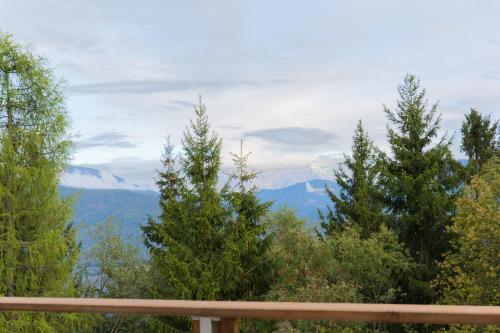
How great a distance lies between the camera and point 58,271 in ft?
48.9

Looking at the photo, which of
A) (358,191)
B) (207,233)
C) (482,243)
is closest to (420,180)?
(358,191)

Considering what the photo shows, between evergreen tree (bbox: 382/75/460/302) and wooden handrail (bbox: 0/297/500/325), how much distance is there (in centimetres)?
1971

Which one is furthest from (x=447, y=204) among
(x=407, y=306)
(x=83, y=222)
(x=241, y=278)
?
(x=407, y=306)

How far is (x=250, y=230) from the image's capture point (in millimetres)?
19344

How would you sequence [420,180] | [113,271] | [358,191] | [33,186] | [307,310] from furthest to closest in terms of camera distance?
[358,191]
[113,271]
[420,180]
[33,186]
[307,310]

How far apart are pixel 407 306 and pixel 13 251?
14293mm

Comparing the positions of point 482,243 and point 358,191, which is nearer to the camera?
point 482,243

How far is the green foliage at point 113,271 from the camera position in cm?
2244

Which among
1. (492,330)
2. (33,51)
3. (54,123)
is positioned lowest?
(492,330)

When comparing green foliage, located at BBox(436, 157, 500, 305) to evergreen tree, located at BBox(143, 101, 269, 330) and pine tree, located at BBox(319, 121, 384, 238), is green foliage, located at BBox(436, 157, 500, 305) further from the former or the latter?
pine tree, located at BBox(319, 121, 384, 238)

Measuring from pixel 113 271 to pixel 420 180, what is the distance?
562 inches

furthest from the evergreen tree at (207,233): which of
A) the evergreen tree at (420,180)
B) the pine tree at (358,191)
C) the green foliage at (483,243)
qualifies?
the green foliage at (483,243)

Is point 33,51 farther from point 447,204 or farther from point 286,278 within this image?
point 447,204

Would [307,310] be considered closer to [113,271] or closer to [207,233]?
[207,233]
